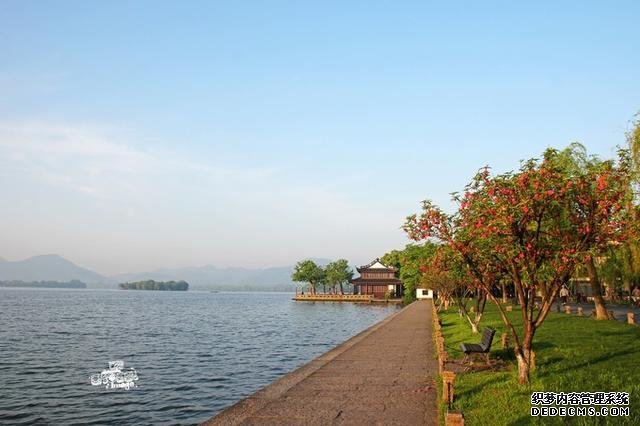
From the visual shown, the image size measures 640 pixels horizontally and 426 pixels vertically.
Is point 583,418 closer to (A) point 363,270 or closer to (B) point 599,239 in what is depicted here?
(B) point 599,239

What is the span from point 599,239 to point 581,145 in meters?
20.2

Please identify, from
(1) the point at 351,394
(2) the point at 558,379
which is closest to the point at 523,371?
(2) the point at 558,379

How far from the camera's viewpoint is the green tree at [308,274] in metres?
129

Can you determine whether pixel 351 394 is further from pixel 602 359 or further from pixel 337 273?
pixel 337 273

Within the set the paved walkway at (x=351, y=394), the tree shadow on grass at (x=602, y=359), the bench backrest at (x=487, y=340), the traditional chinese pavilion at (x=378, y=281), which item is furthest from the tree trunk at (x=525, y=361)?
the traditional chinese pavilion at (x=378, y=281)

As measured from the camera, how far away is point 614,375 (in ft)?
42.7

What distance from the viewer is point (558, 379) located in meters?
13.1

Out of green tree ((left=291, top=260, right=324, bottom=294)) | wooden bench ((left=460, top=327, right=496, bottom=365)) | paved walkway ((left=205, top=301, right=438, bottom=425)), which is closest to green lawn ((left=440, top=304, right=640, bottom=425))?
wooden bench ((left=460, top=327, right=496, bottom=365))

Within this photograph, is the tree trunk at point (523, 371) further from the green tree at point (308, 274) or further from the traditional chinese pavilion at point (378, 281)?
the green tree at point (308, 274)

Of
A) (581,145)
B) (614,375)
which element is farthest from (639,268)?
(614,375)

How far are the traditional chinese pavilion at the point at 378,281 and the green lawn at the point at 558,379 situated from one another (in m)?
94.0

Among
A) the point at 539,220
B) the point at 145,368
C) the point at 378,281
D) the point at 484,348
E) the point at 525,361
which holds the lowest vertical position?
the point at 145,368

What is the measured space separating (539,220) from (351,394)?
684 centimetres

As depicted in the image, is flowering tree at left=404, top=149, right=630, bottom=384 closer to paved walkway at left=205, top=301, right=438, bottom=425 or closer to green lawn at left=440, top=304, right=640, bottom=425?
green lawn at left=440, top=304, right=640, bottom=425
